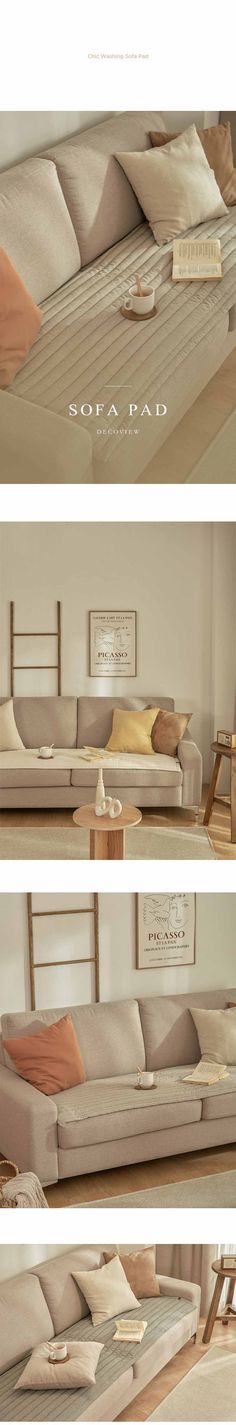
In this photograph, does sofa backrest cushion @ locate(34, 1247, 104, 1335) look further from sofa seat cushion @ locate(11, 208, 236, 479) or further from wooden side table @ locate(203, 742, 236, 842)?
sofa seat cushion @ locate(11, 208, 236, 479)

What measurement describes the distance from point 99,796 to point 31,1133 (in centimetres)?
60

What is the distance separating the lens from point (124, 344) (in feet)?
7.48

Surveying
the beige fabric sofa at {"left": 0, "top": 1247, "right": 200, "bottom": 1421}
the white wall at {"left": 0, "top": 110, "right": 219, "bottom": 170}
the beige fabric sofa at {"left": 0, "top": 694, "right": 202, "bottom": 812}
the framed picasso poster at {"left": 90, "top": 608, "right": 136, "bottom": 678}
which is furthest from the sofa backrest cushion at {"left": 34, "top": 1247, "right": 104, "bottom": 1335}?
the white wall at {"left": 0, "top": 110, "right": 219, "bottom": 170}

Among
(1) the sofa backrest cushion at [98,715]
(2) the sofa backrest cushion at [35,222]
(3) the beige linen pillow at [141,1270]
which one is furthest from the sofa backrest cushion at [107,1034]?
(2) the sofa backrest cushion at [35,222]

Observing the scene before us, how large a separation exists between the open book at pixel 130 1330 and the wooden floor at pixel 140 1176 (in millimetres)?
249

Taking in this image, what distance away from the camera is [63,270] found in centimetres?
232

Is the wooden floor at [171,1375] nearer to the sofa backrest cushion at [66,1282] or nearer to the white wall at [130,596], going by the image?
the sofa backrest cushion at [66,1282]

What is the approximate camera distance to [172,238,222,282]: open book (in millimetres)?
2283

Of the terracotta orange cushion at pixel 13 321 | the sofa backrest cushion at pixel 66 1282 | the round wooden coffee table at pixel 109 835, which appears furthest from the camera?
the sofa backrest cushion at pixel 66 1282

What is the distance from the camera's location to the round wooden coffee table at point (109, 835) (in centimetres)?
233

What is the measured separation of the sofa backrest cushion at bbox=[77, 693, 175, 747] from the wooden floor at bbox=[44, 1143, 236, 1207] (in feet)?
2.49
